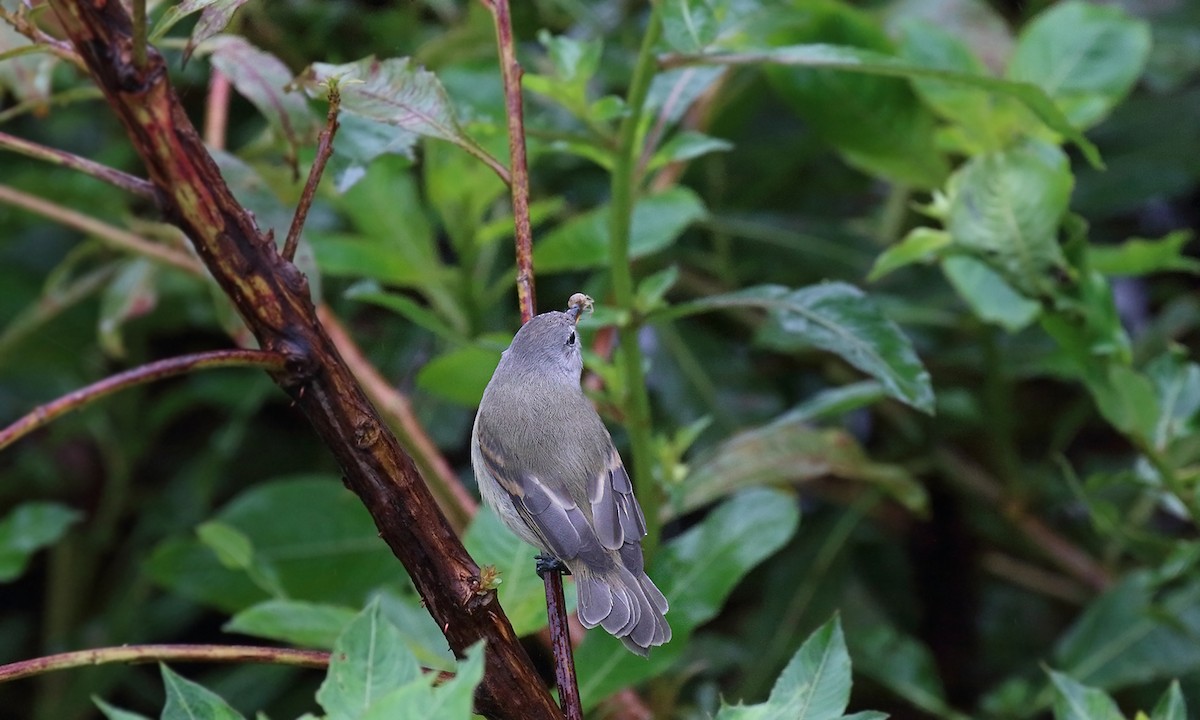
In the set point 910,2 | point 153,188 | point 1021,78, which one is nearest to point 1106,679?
point 1021,78

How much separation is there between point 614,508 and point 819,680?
34cm

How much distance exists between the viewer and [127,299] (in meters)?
2.36

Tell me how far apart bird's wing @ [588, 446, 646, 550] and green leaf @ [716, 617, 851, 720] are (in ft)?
0.92

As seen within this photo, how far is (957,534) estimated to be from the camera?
10.0 feet

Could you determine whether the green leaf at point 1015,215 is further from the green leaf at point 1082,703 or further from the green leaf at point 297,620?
the green leaf at point 297,620

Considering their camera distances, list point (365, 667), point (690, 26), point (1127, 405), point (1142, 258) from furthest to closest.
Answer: point (1142, 258), point (1127, 405), point (690, 26), point (365, 667)

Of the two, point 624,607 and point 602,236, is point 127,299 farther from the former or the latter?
point 624,607

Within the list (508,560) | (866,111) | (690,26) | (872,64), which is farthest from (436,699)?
(866,111)

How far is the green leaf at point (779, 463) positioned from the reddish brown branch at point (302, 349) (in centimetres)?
85

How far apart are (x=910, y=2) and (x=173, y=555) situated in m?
2.11

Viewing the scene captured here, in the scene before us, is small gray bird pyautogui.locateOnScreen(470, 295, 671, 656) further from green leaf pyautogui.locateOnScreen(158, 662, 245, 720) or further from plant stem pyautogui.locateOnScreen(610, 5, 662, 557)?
green leaf pyautogui.locateOnScreen(158, 662, 245, 720)

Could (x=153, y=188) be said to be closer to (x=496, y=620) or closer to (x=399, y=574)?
(x=496, y=620)

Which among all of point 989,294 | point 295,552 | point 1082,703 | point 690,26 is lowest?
point 295,552

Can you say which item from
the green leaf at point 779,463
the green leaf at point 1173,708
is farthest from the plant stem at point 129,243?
the green leaf at point 1173,708
